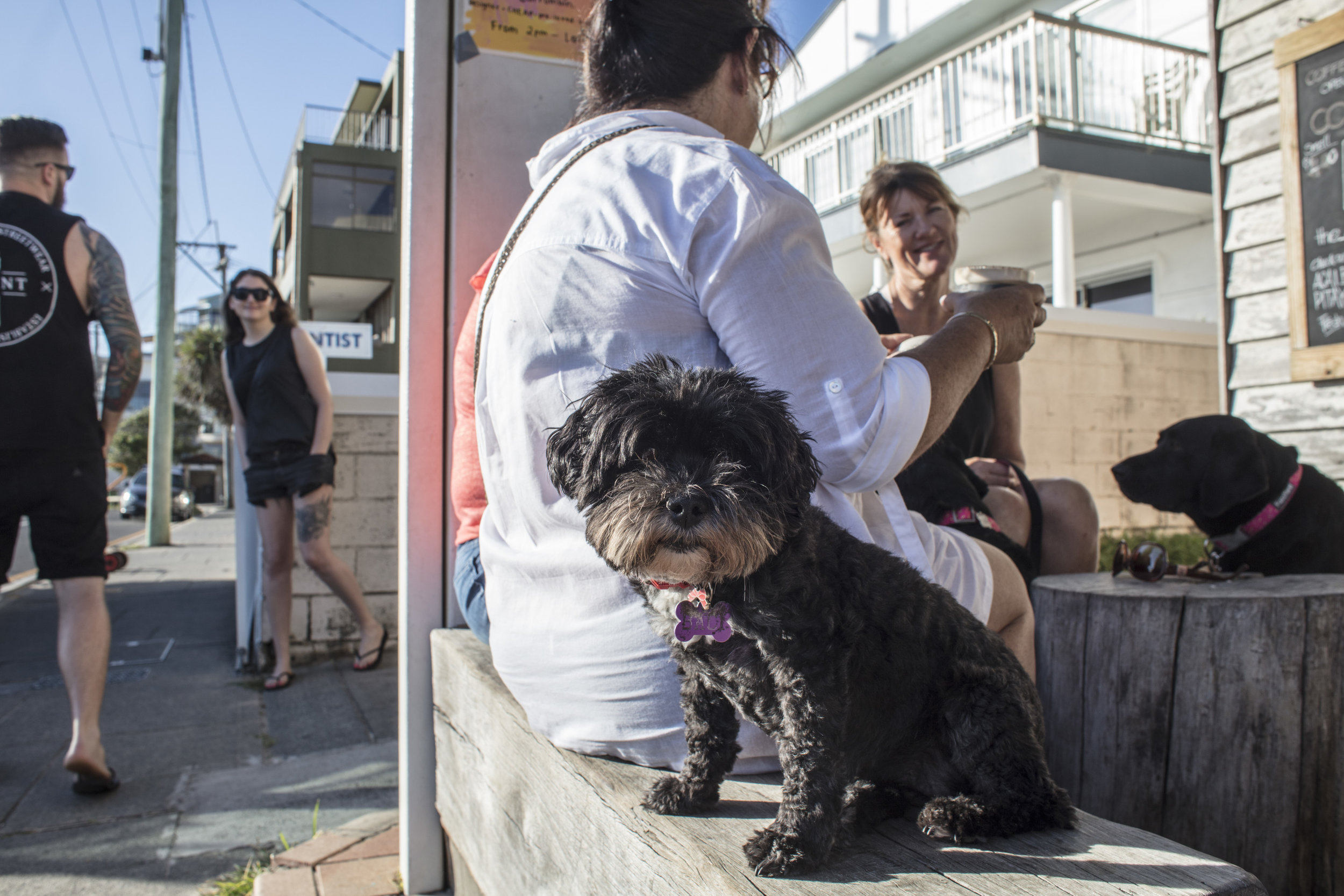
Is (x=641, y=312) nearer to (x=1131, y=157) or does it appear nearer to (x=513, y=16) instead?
(x=513, y=16)

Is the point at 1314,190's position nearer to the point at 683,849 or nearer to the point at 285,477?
the point at 683,849

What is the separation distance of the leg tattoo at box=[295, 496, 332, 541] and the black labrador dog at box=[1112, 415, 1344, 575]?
418 centimetres

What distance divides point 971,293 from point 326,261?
1446 inches

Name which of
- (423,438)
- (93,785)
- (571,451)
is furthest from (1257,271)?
(93,785)

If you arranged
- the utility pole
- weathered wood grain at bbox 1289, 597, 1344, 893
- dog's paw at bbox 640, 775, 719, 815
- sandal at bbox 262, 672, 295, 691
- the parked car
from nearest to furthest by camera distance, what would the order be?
dog's paw at bbox 640, 775, 719, 815 < weathered wood grain at bbox 1289, 597, 1344, 893 < sandal at bbox 262, 672, 295, 691 < the utility pole < the parked car

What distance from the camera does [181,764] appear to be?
3725 mm

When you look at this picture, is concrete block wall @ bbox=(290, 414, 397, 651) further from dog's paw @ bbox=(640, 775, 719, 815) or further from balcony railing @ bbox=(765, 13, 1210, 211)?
balcony railing @ bbox=(765, 13, 1210, 211)

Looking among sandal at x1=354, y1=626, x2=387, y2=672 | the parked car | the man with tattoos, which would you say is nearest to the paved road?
the man with tattoos

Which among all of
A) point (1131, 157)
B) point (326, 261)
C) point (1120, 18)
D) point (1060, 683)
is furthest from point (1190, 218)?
point (326, 261)

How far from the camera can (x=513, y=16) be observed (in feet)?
8.84

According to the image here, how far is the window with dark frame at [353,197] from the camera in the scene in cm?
3575

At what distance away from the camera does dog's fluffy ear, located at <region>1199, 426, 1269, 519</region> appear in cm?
284

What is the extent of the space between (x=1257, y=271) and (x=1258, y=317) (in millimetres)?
255

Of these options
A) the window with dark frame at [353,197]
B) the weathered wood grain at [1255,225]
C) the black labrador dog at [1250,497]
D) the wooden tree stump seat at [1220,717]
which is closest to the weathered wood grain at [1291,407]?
the weathered wood grain at [1255,225]
